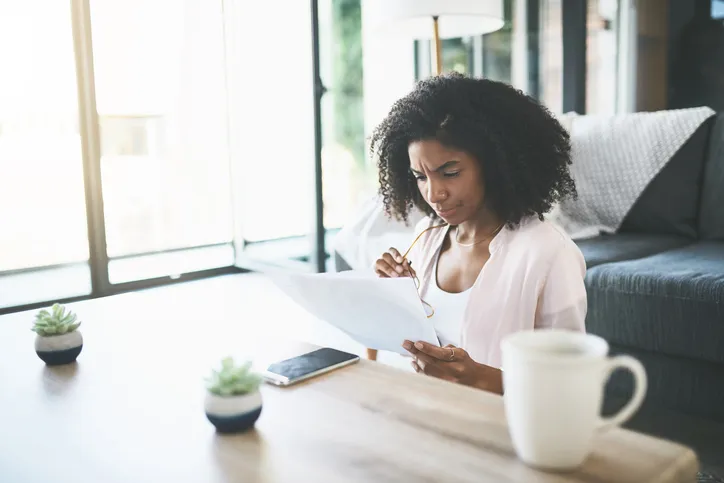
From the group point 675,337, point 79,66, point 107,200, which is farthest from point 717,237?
point 107,200

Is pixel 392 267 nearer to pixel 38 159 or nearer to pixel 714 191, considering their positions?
pixel 714 191

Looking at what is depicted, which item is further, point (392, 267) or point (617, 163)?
point (617, 163)

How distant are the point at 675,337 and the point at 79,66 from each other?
2.72m

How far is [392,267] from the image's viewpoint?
3.57 ft

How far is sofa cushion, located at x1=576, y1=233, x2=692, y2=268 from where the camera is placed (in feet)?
5.90

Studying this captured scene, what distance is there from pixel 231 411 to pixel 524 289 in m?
0.55

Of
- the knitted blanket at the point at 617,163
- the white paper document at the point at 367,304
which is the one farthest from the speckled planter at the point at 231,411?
the knitted blanket at the point at 617,163

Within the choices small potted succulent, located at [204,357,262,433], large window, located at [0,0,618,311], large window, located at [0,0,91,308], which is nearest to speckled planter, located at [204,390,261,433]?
small potted succulent, located at [204,357,262,433]

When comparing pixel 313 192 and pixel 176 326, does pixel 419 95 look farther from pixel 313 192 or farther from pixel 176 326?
pixel 313 192

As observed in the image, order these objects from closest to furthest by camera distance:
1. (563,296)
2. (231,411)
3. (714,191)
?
(231,411) < (563,296) < (714,191)

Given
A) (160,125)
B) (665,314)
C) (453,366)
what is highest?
(160,125)

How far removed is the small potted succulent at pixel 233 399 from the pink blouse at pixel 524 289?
0.50 metres

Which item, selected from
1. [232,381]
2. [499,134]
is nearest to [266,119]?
[499,134]

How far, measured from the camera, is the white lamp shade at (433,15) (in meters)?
2.33
